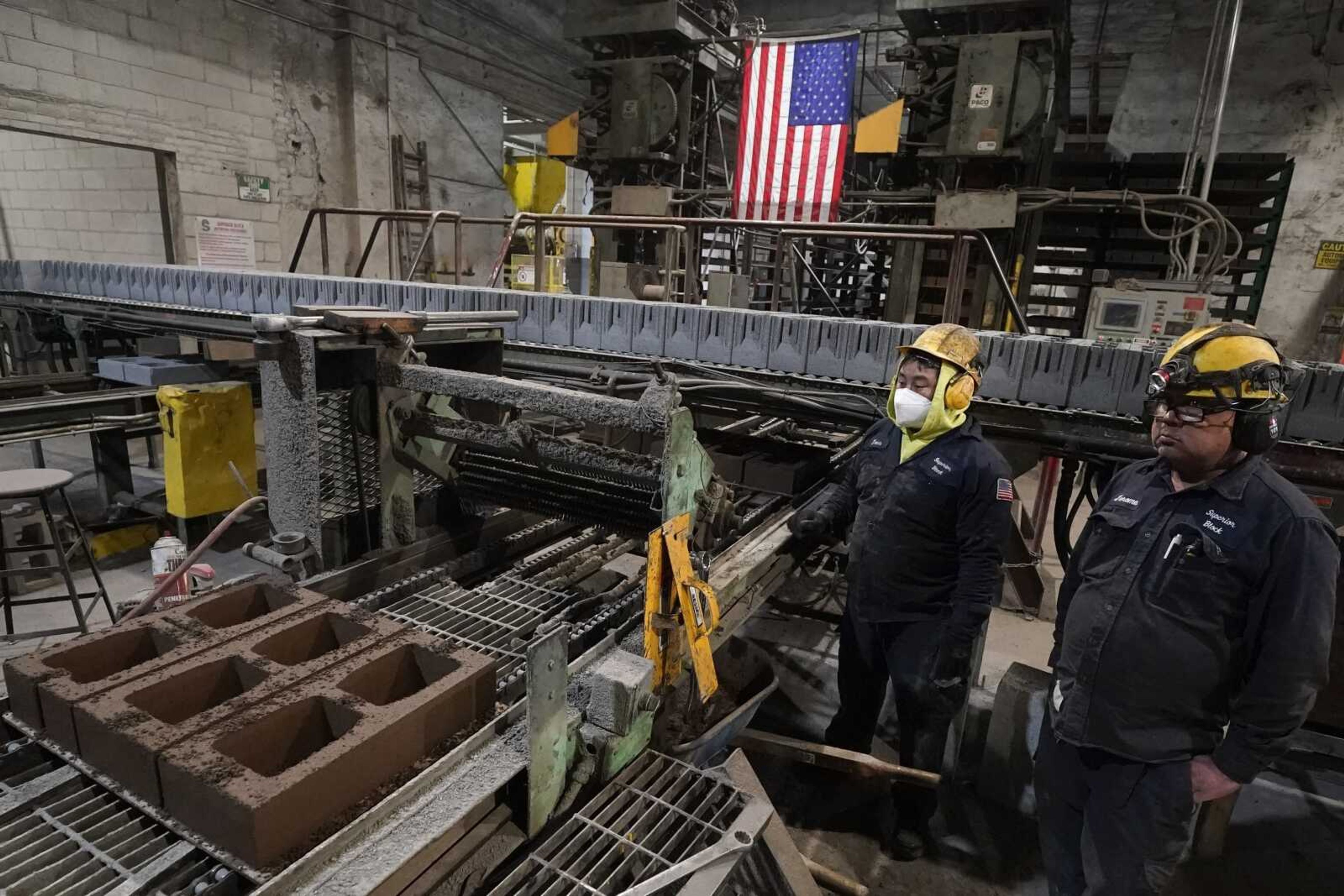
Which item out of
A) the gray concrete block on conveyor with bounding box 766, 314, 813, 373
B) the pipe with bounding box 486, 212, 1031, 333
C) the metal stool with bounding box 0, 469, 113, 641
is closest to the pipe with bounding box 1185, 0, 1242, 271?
the pipe with bounding box 486, 212, 1031, 333

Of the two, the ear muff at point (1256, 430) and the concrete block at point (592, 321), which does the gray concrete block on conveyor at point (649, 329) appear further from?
the ear muff at point (1256, 430)

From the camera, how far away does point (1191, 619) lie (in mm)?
1597

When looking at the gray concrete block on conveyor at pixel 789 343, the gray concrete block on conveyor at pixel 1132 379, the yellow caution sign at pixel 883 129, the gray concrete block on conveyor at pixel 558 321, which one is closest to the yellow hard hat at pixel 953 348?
the gray concrete block on conveyor at pixel 1132 379

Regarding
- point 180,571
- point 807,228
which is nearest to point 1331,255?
point 807,228

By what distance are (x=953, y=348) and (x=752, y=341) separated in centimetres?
105

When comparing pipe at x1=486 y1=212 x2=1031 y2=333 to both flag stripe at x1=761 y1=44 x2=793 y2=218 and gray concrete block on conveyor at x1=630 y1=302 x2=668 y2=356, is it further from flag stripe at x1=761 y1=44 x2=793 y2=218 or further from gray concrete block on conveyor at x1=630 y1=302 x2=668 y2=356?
flag stripe at x1=761 y1=44 x2=793 y2=218

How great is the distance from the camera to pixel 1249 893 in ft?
8.14

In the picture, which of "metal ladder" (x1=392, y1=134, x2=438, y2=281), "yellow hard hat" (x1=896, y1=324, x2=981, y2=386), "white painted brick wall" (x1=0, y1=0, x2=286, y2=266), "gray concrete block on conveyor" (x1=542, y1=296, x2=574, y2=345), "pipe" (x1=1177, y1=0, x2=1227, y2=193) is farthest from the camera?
"metal ladder" (x1=392, y1=134, x2=438, y2=281)

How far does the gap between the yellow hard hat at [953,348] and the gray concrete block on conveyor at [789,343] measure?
0.75 m

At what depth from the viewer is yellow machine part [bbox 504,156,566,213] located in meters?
11.5

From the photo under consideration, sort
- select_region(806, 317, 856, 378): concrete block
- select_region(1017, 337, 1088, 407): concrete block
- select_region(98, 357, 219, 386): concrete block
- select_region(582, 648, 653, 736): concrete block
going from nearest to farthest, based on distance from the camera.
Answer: select_region(582, 648, 653, 736): concrete block → select_region(1017, 337, 1088, 407): concrete block → select_region(806, 317, 856, 378): concrete block → select_region(98, 357, 219, 386): concrete block

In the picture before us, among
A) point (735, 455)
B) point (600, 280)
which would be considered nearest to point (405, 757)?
point (735, 455)

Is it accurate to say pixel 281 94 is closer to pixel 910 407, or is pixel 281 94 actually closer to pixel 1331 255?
pixel 910 407

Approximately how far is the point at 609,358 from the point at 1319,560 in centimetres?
266
